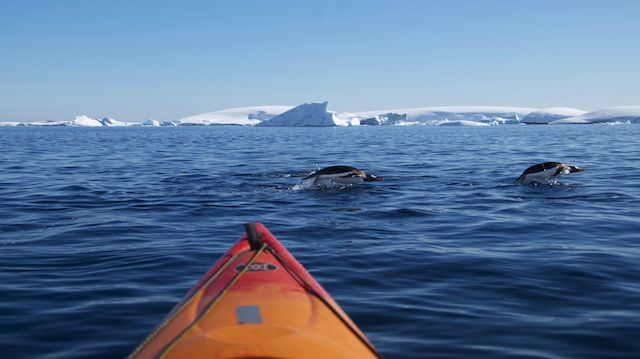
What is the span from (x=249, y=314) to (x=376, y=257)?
4589 millimetres

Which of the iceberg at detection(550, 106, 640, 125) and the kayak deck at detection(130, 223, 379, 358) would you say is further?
the iceberg at detection(550, 106, 640, 125)

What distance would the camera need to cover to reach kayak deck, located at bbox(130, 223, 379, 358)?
328 centimetres

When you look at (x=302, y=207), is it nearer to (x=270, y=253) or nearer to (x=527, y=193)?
(x=527, y=193)

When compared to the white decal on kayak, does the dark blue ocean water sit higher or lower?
lower

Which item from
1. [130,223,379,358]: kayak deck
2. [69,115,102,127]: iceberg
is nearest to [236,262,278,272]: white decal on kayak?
[130,223,379,358]: kayak deck

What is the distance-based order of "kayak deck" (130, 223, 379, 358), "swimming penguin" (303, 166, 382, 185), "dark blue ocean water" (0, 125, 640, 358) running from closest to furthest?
"kayak deck" (130, 223, 379, 358)
"dark blue ocean water" (0, 125, 640, 358)
"swimming penguin" (303, 166, 382, 185)

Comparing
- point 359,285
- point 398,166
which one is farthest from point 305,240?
point 398,166

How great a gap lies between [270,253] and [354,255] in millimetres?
3451

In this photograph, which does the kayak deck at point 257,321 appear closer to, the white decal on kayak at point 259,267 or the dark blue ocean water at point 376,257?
the white decal on kayak at point 259,267

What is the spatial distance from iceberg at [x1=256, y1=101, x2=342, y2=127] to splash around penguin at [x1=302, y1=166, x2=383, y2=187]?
3692 inches

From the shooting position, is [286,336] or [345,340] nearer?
[286,336]

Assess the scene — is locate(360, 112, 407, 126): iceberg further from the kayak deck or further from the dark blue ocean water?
the kayak deck

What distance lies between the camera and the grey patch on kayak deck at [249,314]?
357cm

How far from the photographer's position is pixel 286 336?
339 cm
